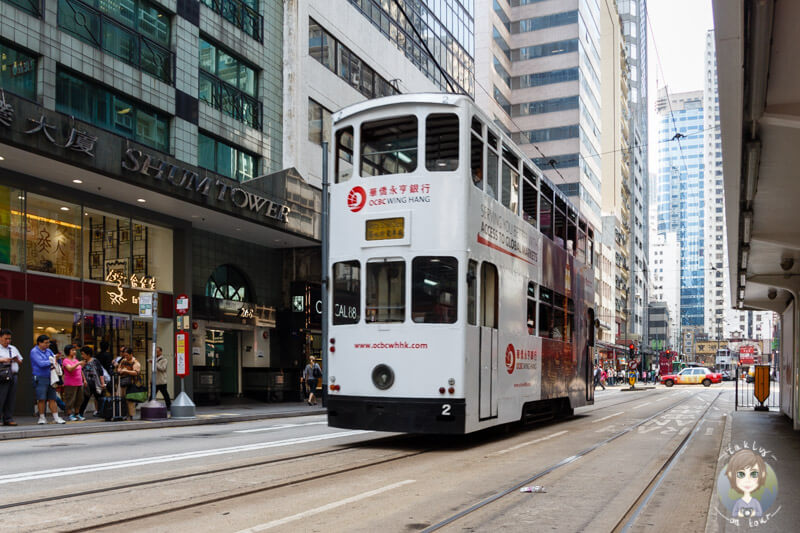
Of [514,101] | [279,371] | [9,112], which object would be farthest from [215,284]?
[514,101]

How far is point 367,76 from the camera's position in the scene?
33906mm

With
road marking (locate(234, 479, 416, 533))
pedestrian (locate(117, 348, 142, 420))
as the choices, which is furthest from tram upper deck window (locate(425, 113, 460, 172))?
pedestrian (locate(117, 348, 142, 420))

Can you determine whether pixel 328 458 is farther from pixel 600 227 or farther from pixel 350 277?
pixel 600 227

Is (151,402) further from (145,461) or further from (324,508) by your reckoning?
(324,508)

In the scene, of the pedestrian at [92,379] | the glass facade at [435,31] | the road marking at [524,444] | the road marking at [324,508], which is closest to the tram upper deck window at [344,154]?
the road marking at [524,444]

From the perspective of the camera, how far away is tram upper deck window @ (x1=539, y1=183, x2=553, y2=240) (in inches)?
611

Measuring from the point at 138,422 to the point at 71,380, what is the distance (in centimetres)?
166

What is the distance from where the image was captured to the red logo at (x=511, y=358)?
13094mm

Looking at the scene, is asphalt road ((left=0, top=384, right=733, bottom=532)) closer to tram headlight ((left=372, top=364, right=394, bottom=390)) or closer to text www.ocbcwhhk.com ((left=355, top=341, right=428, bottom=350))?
tram headlight ((left=372, top=364, right=394, bottom=390))

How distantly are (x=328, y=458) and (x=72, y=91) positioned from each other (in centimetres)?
1415

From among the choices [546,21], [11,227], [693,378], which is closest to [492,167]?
[11,227]

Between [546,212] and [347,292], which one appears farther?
[546,212]

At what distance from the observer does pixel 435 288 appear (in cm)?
1139

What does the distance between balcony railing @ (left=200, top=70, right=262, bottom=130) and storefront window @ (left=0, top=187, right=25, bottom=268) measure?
25.4ft
